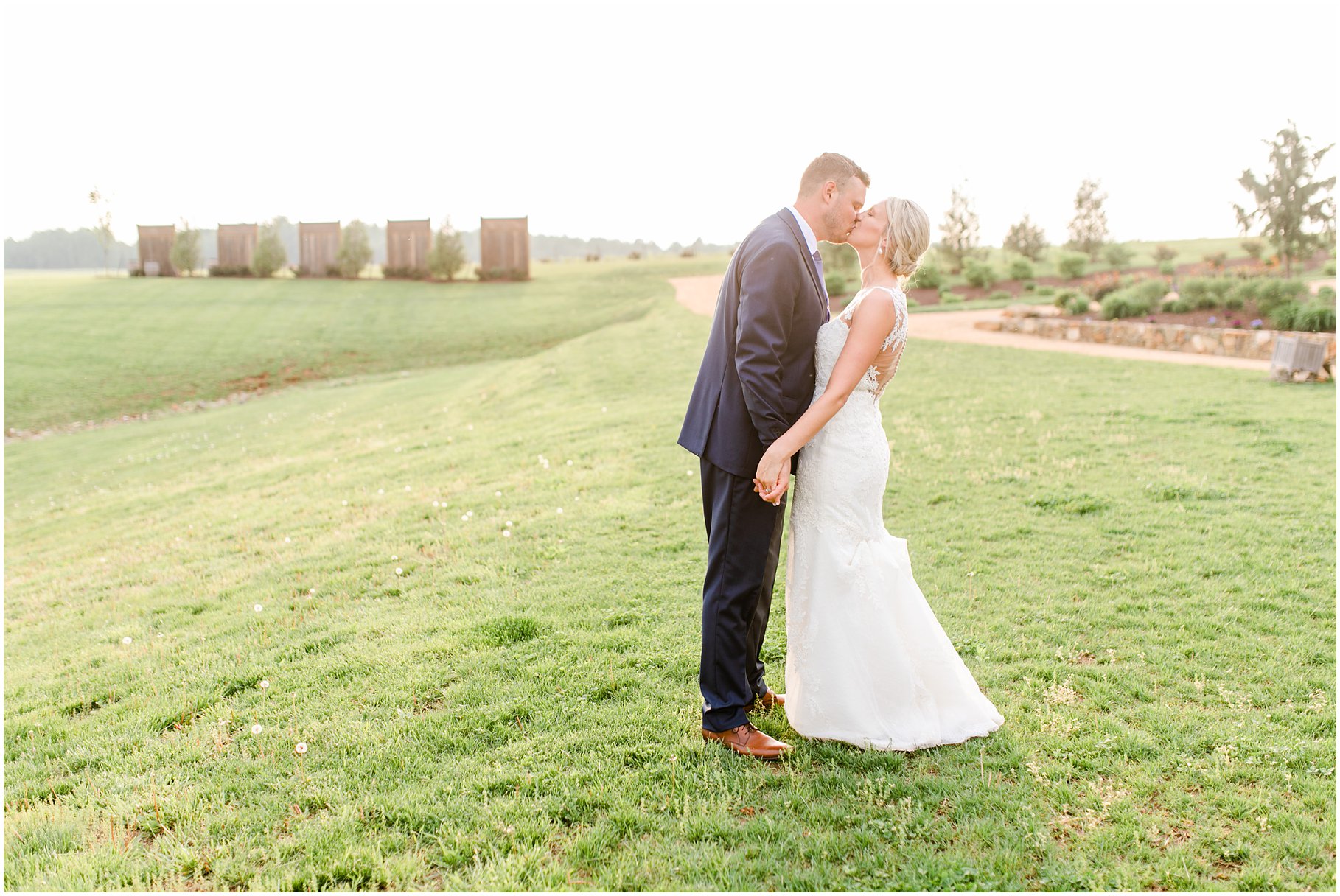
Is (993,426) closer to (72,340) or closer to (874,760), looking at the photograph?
(874,760)

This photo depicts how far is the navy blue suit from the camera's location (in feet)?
11.4

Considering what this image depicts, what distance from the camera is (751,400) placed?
11.5ft

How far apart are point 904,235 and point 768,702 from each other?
241cm

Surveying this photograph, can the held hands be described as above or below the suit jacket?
below

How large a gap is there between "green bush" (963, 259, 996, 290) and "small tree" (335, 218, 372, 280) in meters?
36.4

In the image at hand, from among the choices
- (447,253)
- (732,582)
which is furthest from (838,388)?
(447,253)

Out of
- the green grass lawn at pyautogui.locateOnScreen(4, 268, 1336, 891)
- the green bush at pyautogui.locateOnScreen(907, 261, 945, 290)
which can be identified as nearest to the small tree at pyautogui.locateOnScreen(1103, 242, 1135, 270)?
the green bush at pyautogui.locateOnScreen(907, 261, 945, 290)

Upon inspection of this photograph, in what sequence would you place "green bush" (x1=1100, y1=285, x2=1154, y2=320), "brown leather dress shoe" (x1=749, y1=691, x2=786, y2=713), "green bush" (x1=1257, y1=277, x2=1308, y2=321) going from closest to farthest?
"brown leather dress shoe" (x1=749, y1=691, x2=786, y2=713) → "green bush" (x1=1257, y1=277, x2=1308, y2=321) → "green bush" (x1=1100, y1=285, x2=1154, y2=320)

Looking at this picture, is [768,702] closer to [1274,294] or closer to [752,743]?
[752,743]

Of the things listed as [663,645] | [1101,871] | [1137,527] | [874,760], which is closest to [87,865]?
[663,645]

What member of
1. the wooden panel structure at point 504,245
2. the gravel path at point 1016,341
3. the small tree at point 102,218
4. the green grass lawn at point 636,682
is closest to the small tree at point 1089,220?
the gravel path at point 1016,341

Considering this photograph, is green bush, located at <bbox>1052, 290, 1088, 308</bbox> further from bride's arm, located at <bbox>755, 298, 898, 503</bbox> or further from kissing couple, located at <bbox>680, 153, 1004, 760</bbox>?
bride's arm, located at <bbox>755, 298, 898, 503</bbox>

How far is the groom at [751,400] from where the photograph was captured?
11.4 ft

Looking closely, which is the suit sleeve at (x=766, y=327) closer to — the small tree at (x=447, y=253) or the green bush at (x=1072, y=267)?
the green bush at (x=1072, y=267)
